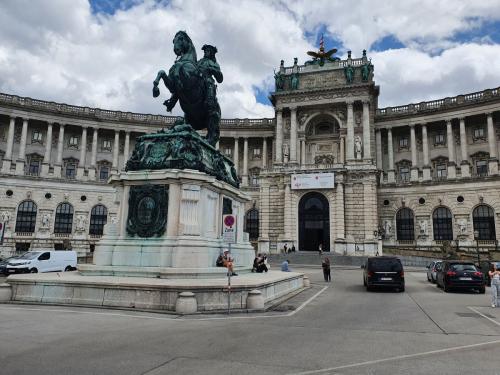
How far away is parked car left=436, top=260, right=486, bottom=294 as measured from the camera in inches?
789

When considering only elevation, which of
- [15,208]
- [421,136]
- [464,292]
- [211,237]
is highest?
[421,136]

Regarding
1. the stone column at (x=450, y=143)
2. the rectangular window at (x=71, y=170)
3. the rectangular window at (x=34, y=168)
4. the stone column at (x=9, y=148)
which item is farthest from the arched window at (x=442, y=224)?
the stone column at (x=9, y=148)

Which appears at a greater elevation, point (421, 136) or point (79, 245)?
point (421, 136)

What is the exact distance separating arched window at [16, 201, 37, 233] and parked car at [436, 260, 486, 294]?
52858 millimetres

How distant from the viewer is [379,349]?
25.4 ft

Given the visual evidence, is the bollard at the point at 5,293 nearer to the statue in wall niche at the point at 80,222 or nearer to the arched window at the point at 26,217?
the statue in wall niche at the point at 80,222

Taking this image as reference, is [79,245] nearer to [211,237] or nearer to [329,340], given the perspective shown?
[211,237]

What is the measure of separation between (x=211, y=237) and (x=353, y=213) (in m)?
41.1

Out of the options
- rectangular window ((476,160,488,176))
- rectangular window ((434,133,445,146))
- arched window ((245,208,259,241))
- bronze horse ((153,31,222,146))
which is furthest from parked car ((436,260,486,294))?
rectangular window ((434,133,445,146))

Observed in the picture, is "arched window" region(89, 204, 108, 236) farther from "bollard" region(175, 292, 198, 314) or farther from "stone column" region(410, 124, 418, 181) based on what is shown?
"bollard" region(175, 292, 198, 314)

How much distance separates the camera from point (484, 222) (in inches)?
1989

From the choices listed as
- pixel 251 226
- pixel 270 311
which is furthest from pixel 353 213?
pixel 270 311

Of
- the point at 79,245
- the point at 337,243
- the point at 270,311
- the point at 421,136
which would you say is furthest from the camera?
the point at 421,136

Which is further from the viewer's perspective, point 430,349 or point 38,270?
point 38,270
